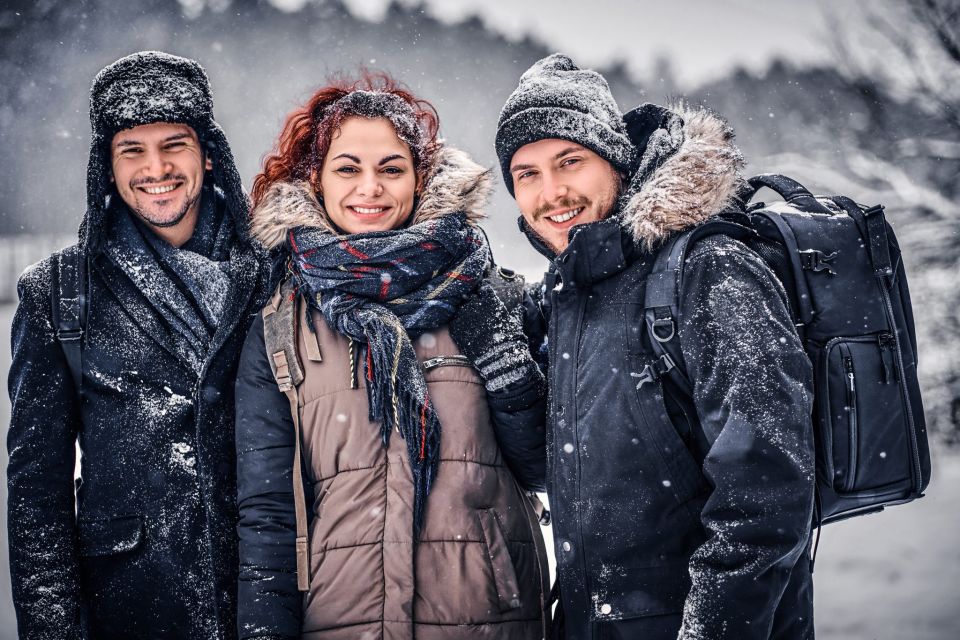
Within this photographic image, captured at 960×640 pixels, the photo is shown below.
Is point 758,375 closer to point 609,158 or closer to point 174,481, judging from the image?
point 609,158

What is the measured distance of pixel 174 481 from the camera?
2176mm

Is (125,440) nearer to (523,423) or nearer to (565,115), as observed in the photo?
(523,423)

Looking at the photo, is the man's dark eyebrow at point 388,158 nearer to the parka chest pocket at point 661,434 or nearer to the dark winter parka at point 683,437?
the dark winter parka at point 683,437

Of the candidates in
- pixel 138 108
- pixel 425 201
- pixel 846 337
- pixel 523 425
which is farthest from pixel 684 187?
pixel 138 108

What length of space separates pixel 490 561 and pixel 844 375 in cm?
107

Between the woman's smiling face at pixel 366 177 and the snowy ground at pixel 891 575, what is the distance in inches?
158

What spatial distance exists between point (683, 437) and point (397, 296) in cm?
100

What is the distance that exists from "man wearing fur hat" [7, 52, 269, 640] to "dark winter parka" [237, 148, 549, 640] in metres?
0.21

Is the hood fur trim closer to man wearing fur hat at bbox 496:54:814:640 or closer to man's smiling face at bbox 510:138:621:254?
man wearing fur hat at bbox 496:54:814:640

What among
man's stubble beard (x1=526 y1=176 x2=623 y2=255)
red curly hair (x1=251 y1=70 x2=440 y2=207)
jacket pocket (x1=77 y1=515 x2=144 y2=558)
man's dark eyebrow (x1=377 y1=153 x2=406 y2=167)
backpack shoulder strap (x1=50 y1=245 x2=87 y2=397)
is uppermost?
red curly hair (x1=251 y1=70 x2=440 y2=207)

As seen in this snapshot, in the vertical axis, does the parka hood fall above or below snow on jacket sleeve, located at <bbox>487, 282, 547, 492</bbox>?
above

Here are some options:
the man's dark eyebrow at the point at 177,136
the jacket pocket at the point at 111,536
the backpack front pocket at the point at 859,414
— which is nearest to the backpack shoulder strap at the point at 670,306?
the backpack front pocket at the point at 859,414

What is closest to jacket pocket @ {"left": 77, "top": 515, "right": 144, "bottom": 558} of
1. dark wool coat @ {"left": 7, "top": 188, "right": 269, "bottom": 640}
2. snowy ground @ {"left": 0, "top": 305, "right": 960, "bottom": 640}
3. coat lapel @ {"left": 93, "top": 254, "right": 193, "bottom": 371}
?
dark wool coat @ {"left": 7, "top": 188, "right": 269, "bottom": 640}

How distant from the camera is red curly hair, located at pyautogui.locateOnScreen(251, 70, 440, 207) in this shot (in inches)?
92.4
